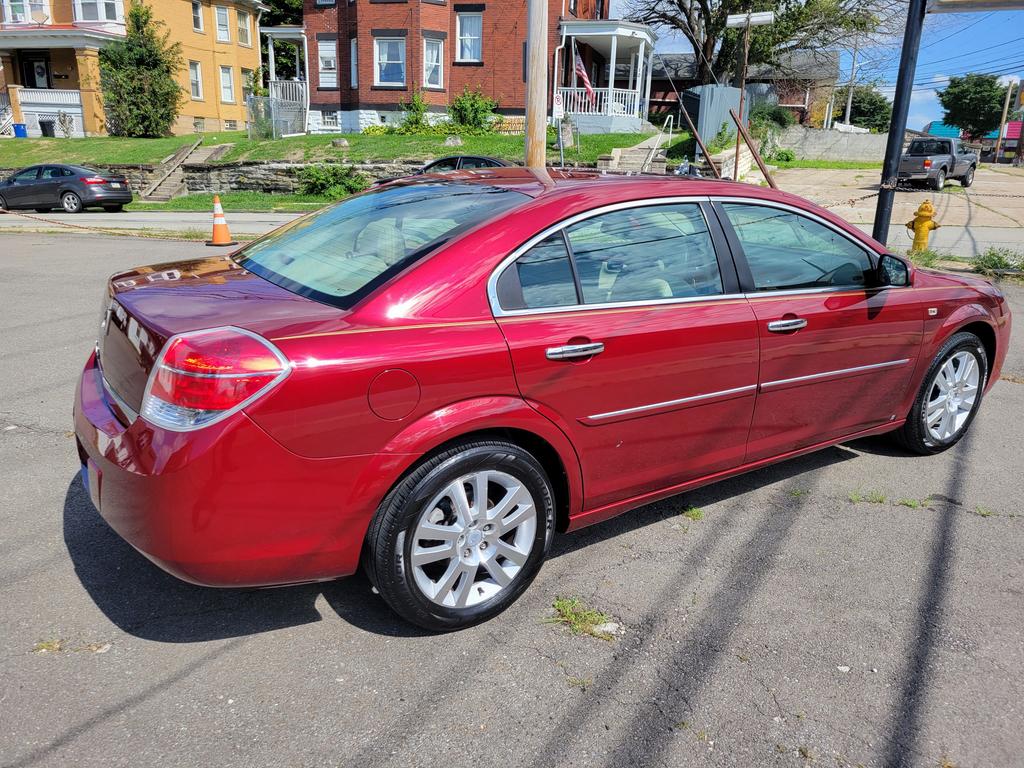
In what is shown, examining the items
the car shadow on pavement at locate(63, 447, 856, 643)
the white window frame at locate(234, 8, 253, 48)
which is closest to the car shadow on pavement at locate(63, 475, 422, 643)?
the car shadow on pavement at locate(63, 447, 856, 643)

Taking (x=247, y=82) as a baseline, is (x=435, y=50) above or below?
above

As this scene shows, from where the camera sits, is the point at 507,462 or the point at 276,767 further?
the point at 507,462

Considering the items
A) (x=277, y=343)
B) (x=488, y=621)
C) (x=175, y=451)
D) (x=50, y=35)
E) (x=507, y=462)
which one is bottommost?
(x=488, y=621)

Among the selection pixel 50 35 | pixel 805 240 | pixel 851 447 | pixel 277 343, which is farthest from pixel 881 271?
pixel 50 35

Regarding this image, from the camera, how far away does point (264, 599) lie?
3.21m

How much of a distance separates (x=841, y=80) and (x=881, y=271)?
5069cm

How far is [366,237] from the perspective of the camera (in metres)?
3.45

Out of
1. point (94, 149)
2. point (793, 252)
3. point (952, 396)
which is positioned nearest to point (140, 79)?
point (94, 149)

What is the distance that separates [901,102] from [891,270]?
6623mm

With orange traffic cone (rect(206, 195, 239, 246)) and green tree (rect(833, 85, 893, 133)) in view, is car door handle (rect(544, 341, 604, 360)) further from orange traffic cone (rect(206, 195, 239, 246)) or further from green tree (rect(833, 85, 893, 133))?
green tree (rect(833, 85, 893, 133))

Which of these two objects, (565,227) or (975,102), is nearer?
(565,227)

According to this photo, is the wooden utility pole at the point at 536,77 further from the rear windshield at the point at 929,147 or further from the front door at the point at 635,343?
the rear windshield at the point at 929,147

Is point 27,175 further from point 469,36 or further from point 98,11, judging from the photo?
point 98,11

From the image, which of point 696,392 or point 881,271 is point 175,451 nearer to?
point 696,392
